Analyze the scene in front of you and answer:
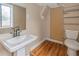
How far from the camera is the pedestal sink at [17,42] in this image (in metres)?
1.14

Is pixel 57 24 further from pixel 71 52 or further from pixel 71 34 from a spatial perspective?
pixel 71 52

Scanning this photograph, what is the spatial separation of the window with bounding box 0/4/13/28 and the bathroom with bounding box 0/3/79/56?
25 millimetres

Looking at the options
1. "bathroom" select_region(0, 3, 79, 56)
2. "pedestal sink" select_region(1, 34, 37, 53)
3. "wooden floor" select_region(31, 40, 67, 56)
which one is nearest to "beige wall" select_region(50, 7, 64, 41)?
"bathroom" select_region(0, 3, 79, 56)

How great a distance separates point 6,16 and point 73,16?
34.0 inches

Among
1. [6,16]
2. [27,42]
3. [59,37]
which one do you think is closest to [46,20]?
[59,37]

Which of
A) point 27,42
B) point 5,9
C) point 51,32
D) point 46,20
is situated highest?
point 5,9

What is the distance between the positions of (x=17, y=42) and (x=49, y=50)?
0.43 meters

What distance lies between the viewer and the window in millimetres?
1157

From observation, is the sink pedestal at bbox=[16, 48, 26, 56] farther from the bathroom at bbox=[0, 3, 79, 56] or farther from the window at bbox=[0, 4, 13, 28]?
the window at bbox=[0, 4, 13, 28]

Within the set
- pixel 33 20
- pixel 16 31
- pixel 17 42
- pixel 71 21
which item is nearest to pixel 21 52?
pixel 17 42

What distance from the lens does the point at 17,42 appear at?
48.6 inches

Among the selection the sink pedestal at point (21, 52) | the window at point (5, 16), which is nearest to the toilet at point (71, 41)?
the sink pedestal at point (21, 52)

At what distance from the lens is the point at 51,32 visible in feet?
4.41

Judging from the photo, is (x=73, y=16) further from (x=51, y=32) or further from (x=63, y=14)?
(x=51, y=32)
